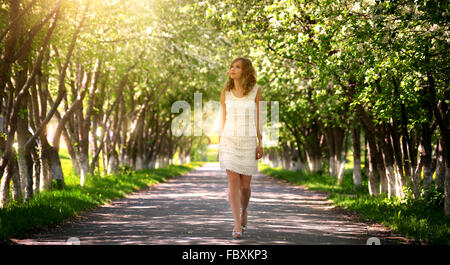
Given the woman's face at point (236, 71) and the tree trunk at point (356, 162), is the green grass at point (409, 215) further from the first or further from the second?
the tree trunk at point (356, 162)

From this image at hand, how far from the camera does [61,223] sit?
9.23 meters

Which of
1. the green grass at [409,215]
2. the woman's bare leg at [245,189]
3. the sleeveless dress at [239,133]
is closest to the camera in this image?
the sleeveless dress at [239,133]

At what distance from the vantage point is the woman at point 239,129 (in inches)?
279

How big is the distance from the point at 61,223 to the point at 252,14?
5.62 metres

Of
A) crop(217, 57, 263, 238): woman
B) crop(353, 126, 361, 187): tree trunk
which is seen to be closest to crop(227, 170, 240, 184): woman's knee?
crop(217, 57, 263, 238): woman

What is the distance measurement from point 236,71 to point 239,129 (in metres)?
0.72

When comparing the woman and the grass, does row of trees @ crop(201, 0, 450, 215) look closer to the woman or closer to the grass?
the woman

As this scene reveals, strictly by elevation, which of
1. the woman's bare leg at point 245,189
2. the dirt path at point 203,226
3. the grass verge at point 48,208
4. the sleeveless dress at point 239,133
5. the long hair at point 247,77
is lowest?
the dirt path at point 203,226

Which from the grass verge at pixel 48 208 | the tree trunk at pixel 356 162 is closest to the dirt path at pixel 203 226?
the grass verge at pixel 48 208

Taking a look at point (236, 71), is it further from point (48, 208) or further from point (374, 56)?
point (48, 208)

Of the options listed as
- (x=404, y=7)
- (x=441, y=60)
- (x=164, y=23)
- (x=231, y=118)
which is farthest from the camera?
(x=164, y=23)

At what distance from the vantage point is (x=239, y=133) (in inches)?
279

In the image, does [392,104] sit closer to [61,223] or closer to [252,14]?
[252,14]
